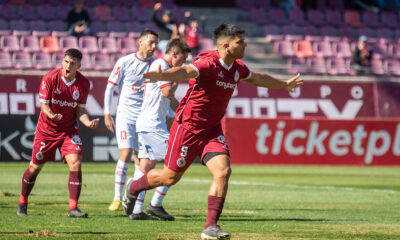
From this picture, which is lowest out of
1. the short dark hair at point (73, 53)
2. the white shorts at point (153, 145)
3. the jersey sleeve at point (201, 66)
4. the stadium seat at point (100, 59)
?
the white shorts at point (153, 145)

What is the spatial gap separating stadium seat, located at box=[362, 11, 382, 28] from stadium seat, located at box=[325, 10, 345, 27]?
3.96 ft

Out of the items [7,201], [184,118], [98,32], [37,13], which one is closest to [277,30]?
[98,32]

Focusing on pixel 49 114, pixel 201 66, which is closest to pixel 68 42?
pixel 49 114

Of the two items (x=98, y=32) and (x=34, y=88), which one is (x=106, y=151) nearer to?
(x=34, y=88)

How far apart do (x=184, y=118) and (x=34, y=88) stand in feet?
51.9

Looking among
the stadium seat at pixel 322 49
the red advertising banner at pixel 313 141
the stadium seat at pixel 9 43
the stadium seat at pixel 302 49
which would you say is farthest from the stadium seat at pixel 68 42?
the stadium seat at pixel 322 49

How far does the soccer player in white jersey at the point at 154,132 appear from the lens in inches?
385

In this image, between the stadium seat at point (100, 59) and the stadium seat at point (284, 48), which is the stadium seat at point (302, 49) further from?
the stadium seat at point (100, 59)

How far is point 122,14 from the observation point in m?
31.2

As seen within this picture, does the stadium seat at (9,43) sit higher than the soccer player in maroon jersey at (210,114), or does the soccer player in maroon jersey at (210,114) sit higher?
the stadium seat at (9,43)

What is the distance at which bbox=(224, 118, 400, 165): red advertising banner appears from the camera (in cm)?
2309

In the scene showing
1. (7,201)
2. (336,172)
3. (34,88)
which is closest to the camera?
(7,201)

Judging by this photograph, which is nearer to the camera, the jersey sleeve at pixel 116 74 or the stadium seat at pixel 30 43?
the jersey sleeve at pixel 116 74

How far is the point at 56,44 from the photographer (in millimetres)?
27219
